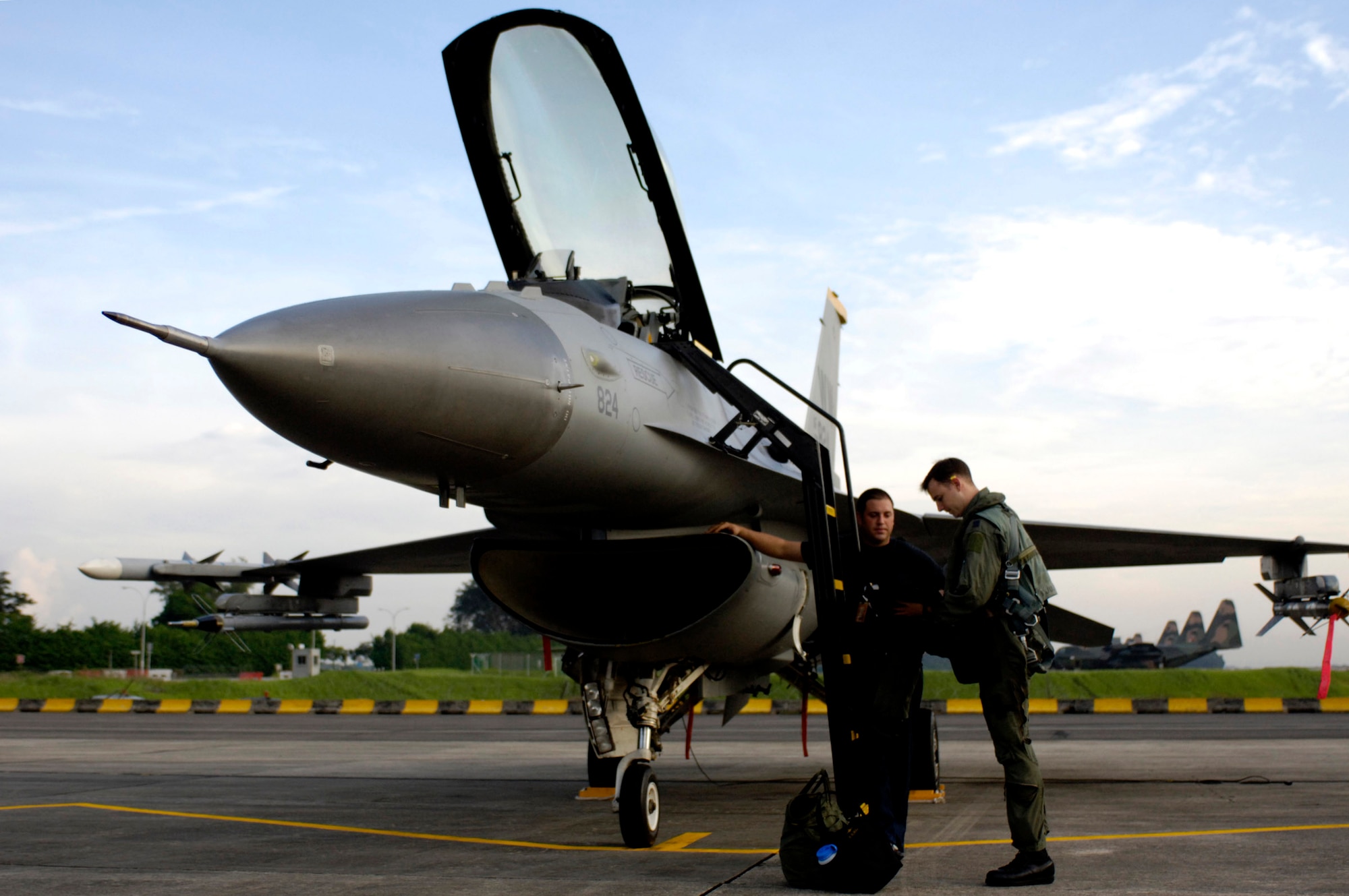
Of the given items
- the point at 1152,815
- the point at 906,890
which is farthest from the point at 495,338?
the point at 1152,815

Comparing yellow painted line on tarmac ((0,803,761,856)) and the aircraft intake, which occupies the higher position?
the aircraft intake

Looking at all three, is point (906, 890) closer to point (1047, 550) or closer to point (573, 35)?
point (573, 35)

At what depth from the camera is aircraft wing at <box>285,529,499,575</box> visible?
955 centimetres

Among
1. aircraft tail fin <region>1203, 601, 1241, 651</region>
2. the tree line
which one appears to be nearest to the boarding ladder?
the tree line

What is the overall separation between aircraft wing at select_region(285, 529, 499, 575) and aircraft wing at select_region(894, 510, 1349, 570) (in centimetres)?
365

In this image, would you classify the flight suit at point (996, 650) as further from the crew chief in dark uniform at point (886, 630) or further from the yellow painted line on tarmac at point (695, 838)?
the yellow painted line on tarmac at point (695, 838)

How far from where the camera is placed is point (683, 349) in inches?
248

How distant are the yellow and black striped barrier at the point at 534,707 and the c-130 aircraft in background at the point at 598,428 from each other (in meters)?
14.6

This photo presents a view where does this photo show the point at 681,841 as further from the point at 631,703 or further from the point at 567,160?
the point at 567,160

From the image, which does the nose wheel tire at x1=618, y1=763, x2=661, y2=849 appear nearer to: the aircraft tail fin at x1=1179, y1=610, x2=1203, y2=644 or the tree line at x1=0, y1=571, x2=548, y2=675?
the tree line at x1=0, y1=571, x2=548, y2=675

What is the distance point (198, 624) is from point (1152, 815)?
7.74 metres

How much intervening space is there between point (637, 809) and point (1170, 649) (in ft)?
159

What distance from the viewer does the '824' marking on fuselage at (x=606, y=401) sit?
5.03 m

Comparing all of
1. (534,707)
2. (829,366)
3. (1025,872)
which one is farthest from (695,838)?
(534,707)
